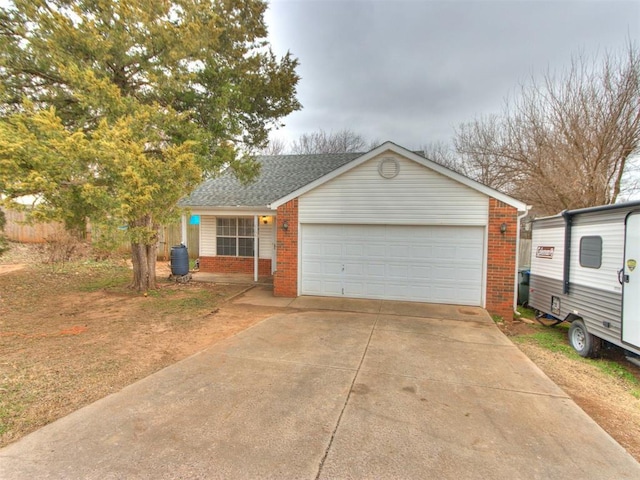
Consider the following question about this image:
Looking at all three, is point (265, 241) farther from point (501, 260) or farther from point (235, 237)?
point (501, 260)

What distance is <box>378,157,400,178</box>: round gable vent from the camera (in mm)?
8531

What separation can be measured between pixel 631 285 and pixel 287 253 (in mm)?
7095

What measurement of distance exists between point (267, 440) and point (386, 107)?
783 inches

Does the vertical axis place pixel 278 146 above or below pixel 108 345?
above

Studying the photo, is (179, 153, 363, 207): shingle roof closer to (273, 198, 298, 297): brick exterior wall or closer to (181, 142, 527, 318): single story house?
(273, 198, 298, 297): brick exterior wall

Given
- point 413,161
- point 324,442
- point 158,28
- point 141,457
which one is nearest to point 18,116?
point 158,28

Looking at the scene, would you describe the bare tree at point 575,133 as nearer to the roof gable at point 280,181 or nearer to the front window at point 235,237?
the roof gable at point 280,181

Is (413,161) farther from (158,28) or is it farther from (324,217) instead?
(158,28)

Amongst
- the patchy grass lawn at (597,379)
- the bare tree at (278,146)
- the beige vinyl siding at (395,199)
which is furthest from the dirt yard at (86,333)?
the bare tree at (278,146)

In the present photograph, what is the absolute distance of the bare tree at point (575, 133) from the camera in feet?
35.6

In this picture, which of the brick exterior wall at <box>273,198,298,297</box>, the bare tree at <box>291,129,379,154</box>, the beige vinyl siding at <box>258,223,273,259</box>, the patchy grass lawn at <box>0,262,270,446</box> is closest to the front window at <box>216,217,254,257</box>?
the beige vinyl siding at <box>258,223,273,259</box>

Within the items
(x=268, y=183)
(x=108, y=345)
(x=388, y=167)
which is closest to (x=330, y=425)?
(x=108, y=345)

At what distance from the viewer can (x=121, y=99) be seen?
665 cm

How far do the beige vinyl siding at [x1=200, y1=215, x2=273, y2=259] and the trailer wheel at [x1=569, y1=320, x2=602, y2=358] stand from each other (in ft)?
30.0
